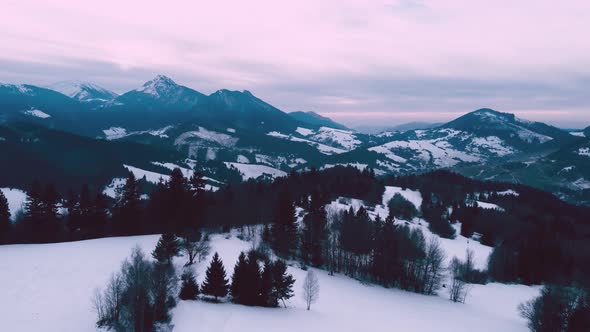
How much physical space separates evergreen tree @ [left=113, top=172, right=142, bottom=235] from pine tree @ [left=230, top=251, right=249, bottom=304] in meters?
38.1

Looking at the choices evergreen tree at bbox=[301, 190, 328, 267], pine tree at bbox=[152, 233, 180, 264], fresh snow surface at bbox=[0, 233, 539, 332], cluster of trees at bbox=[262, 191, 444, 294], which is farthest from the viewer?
evergreen tree at bbox=[301, 190, 328, 267]

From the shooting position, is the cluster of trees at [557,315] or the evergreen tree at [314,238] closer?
the cluster of trees at [557,315]

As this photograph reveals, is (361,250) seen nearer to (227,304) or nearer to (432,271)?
(432,271)

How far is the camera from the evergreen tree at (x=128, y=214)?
238ft

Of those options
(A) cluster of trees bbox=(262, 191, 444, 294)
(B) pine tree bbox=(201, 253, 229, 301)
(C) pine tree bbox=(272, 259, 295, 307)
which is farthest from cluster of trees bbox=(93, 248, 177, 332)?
(A) cluster of trees bbox=(262, 191, 444, 294)

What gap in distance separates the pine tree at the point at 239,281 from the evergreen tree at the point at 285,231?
77.5 feet

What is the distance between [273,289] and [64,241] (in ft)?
161

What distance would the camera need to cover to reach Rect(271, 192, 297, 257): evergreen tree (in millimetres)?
69375

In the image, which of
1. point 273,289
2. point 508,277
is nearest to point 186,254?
point 273,289

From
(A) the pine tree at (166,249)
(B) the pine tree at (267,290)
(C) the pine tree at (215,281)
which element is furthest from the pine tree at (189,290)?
(A) the pine tree at (166,249)

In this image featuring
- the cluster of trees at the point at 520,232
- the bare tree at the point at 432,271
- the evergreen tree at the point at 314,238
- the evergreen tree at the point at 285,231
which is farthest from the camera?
the cluster of trees at the point at 520,232

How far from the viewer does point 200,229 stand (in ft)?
247

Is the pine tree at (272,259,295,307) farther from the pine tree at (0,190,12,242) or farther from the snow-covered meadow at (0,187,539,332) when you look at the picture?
the pine tree at (0,190,12,242)

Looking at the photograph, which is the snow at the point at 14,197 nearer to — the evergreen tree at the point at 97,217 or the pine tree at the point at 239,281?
the evergreen tree at the point at 97,217
